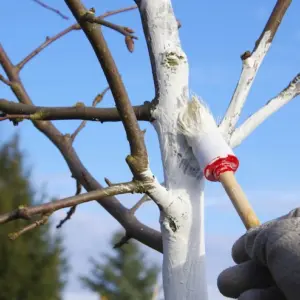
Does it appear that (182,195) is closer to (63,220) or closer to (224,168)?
(224,168)

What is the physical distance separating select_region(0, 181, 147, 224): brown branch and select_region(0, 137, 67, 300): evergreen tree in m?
5.80

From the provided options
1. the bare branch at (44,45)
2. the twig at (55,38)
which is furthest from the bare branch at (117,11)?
the bare branch at (44,45)

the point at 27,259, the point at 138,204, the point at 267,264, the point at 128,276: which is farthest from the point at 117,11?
the point at 128,276

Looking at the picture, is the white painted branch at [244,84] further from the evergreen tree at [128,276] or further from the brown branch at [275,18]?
the evergreen tree at [128,276]

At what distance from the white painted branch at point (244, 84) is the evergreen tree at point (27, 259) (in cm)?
565

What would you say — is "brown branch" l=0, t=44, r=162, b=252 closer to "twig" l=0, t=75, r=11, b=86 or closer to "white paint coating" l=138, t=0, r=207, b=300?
"twig" l=0, t=75, r=11, b=86

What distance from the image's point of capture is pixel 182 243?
1.53 m

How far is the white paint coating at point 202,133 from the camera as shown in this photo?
151cm

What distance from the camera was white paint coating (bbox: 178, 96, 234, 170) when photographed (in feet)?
4.96

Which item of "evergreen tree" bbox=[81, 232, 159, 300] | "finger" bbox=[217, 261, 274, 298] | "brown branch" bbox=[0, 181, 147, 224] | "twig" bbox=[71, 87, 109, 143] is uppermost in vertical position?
"evergreen tree" bbox=[81, 232, 159, 300]

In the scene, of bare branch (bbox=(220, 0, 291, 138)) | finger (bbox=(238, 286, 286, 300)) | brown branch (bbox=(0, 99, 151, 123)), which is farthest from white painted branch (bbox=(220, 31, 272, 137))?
finger (bbox=(238, 286, 286, 300))

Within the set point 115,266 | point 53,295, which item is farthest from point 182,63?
point 115,266

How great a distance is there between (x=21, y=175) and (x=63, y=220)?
18.3 ft

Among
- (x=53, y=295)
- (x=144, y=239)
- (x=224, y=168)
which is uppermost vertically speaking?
(x=53, y=295)
